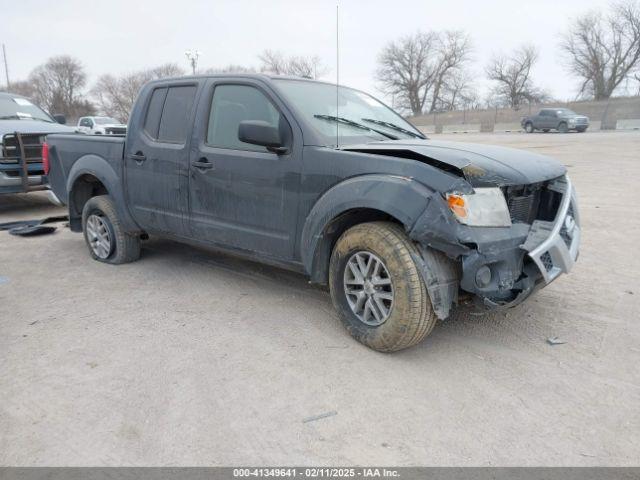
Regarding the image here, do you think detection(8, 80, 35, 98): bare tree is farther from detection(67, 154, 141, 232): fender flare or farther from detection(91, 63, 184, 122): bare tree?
detection(67, 154, 141, 232): fender flare

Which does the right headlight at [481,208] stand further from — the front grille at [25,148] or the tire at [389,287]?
the front grille at [25,148]

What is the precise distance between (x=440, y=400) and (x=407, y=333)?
1.49 feet

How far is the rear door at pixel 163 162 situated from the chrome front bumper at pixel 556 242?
2824 millimetres

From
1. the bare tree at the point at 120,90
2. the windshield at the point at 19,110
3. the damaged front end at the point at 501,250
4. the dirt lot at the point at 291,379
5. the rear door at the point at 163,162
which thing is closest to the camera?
the dirt lot at the point at 291,379

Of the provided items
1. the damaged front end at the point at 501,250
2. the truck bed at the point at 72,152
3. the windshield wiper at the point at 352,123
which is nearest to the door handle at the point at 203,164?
the windshield wiper at the point at 352,123

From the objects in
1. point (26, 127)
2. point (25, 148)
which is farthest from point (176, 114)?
point (26, 127)

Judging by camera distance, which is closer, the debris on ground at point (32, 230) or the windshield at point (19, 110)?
the debris on ground at point (32, 230)

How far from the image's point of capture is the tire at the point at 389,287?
3086 mm

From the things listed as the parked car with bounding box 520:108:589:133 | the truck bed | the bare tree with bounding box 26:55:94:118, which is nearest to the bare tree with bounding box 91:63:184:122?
the bare tree with bounding box 26:55:94:118

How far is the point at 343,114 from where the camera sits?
4105 millimetres

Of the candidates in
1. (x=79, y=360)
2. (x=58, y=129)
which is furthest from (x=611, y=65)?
(x=79, y=360)

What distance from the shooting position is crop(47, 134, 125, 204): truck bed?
16.8ft

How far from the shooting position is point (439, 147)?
3451mm

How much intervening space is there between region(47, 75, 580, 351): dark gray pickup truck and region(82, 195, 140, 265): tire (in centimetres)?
28
